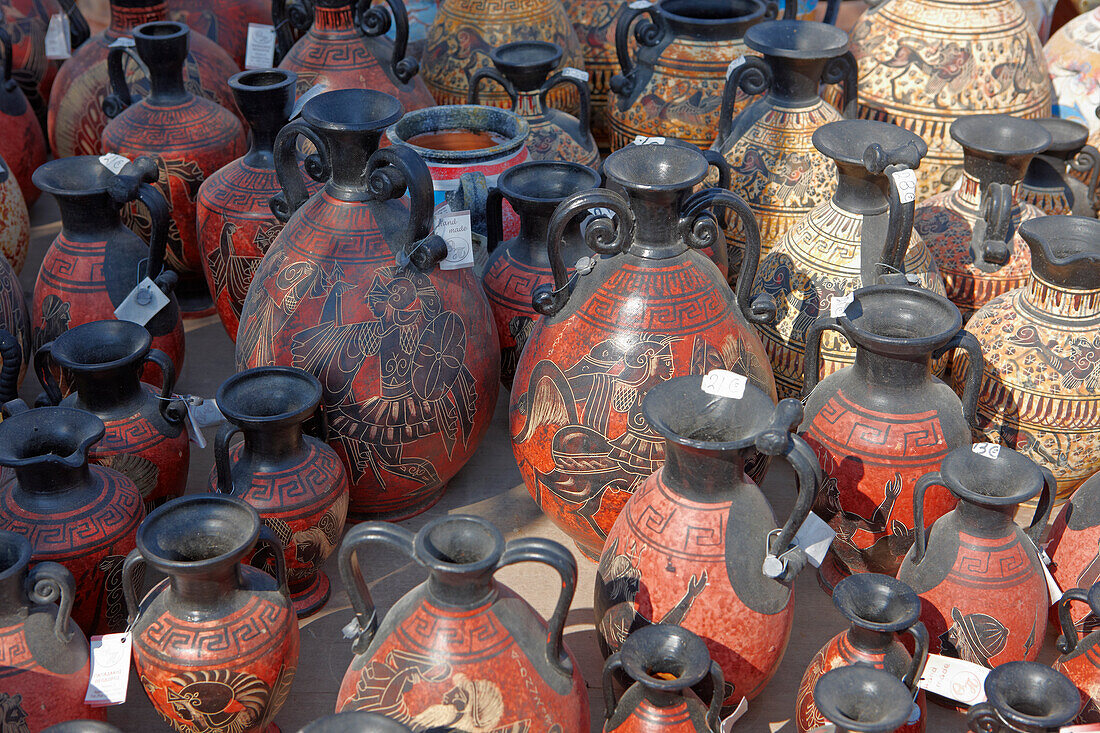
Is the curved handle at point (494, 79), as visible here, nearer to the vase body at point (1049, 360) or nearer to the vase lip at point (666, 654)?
the vase body at point (1049, 360)

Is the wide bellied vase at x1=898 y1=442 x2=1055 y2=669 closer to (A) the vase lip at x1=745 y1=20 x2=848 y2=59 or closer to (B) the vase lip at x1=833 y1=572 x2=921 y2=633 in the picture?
(B) the vase lip at x1=833 y1=572 x2=921 y2=633

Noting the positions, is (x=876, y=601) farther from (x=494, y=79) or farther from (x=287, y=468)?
(x=494, y=79)

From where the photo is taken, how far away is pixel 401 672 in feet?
7.69

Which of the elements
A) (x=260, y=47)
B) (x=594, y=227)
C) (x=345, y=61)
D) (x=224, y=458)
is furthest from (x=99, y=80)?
(x=594, y=227)

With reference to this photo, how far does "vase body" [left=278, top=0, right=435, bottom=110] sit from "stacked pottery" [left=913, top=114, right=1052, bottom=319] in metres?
2.18

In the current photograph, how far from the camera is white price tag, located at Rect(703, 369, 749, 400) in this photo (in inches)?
105

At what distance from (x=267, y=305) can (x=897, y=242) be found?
6.36 ft

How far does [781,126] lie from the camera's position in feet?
13.9

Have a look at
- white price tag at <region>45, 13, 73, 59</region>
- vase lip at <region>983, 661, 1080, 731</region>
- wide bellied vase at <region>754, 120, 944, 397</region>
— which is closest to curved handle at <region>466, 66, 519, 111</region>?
wide bellied vase at <region>754, 120, 944, 397</region>

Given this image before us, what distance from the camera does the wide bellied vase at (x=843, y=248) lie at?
355 centimetres

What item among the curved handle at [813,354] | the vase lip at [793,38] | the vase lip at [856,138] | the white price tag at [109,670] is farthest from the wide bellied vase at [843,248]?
the white price tag at [109,670]

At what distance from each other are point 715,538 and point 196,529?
1257 millimetres

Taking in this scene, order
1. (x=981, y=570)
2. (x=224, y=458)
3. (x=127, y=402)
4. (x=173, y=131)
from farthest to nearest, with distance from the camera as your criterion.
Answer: (x=173, y=131) → (x=127, y=402) → (x=224, y=458) → (x=981, y=570)

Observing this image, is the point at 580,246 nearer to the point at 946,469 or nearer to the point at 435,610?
the point at 946,469
